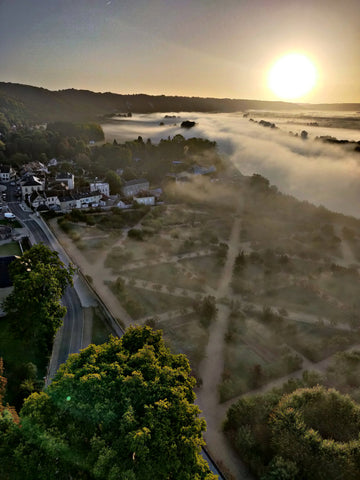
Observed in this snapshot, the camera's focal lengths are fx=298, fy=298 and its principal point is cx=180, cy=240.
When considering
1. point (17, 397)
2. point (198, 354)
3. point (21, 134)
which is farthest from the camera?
point (21, 134)

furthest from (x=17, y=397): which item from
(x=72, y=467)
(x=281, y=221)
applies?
(x=281, y=221)

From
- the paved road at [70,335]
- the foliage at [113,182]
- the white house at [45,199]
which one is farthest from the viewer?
the foliage at [113,182]

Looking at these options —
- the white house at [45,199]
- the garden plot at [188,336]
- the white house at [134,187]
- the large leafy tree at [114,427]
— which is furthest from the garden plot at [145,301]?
the white house at [134,187]

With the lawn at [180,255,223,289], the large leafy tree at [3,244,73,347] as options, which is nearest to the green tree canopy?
the large leafy tree at [3,244,73,347]

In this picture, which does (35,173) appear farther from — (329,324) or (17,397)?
(329,324)

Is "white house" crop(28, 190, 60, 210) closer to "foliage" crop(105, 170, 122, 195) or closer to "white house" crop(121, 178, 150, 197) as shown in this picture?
"foliage" crop(105, 170, 122, 195)

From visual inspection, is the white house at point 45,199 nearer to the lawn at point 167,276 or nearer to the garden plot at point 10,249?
the garden plot at point 10,249

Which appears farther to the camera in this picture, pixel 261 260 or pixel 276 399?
pixel 261 260
